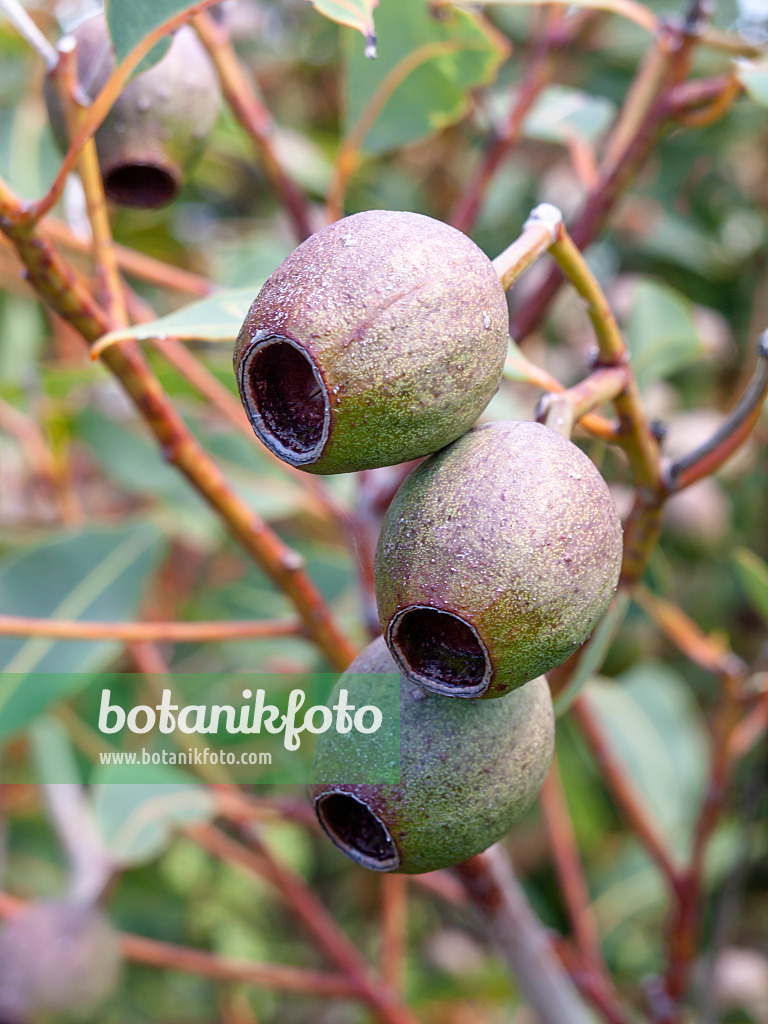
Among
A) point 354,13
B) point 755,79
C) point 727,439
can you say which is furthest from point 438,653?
point 755,79

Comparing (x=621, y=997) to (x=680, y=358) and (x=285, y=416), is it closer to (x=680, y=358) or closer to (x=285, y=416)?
(x=680, y=358)

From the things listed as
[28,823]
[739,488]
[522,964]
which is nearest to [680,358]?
[522,964]

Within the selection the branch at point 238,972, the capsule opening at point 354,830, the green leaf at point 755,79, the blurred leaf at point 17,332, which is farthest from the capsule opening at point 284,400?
the blurred leaf at point 17,332

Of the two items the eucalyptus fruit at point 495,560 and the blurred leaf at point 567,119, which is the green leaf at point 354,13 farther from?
the blurred leaf at point 567,119

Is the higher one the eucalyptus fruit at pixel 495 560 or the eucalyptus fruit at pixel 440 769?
the eucalyptus fruit at pixel 495 560

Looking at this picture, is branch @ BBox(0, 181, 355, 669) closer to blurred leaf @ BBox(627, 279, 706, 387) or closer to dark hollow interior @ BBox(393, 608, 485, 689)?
dark hollow interior @ BBox(393, 608, 485, 689)

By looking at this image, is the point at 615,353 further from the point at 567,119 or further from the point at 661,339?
the point at 567,119

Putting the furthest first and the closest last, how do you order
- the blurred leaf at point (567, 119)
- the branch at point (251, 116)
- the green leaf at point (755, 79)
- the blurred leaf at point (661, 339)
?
the blurred leaf at point (567, 119), the blurred leaf at point (661, 339), the branch at point (251, 116), the green leaf at point (755, 79)
